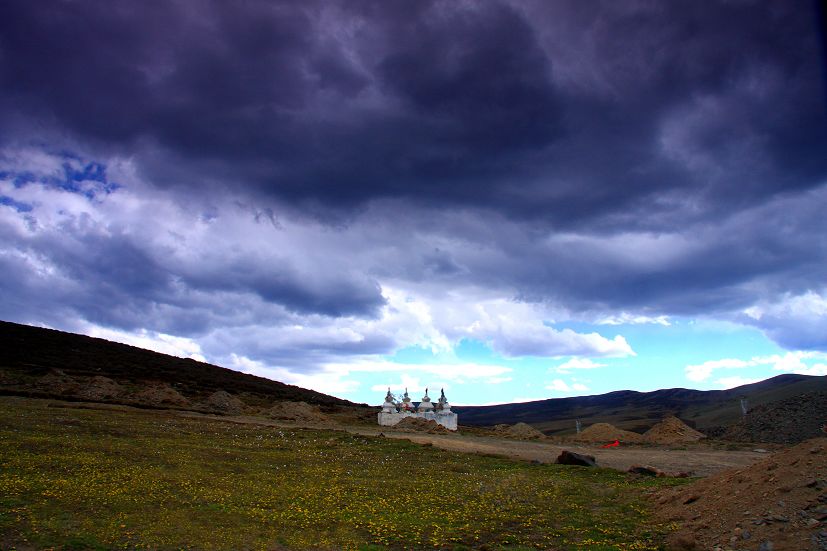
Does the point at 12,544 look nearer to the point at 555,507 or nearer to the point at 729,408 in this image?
the point at 555,507

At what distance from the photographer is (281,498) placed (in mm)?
19281

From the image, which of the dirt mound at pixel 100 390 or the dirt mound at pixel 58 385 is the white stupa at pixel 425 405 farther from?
the dirt mound at pixel 58 385

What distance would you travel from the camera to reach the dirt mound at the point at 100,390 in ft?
204

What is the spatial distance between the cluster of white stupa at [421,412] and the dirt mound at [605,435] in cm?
1738

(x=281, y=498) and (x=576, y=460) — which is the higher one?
(x=576, y=460)

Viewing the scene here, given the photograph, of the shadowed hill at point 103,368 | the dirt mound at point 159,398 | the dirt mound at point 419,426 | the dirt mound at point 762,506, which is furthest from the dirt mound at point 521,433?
the shadowed hill at point 103,368

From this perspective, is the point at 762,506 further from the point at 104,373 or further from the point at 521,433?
the point at 104,373

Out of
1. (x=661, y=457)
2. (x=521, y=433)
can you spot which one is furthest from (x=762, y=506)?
(x=521, y=433)

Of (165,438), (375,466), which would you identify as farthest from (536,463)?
(165,438)

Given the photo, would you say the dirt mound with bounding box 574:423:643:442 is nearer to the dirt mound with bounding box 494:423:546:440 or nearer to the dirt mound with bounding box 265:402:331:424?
the dirt mound with bounding box 494:423:546:440

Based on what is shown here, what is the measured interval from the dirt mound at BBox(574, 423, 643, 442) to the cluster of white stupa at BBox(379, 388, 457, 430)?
17.4 metres

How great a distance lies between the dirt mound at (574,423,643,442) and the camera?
56.8m

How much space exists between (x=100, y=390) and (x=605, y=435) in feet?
199

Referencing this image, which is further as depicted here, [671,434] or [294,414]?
[294,414]
